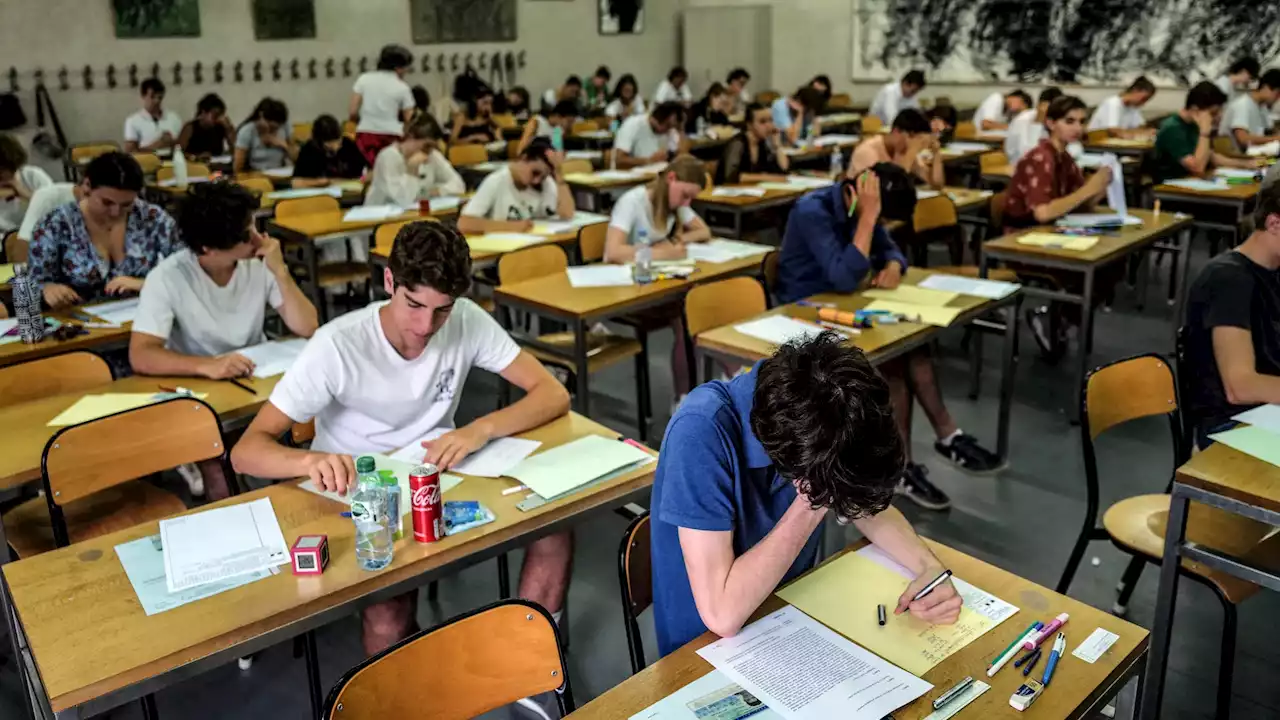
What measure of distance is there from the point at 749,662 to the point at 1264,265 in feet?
7.06

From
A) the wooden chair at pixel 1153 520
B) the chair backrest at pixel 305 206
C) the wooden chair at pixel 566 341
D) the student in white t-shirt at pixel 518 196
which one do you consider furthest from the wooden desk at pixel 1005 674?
the chair backrest at pixel 305 206

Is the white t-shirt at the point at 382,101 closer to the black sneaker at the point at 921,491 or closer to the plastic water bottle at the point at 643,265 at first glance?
the plastic water bottle at the point at 643,265

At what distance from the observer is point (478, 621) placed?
157 centimetres

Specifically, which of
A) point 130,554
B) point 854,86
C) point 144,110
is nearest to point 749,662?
point 130,554

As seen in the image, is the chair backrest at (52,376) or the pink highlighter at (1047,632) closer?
the pink highlighter at (1047,632)

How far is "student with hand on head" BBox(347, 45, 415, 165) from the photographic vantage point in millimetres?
7656

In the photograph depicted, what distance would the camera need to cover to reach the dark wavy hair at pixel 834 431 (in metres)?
1.40

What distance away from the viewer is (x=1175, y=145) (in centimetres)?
643

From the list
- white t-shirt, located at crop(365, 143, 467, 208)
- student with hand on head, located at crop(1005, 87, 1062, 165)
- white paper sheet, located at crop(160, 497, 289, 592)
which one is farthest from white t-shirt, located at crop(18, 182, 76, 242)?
student with hand on head, located at crop(1005, 87, 1062, 165)

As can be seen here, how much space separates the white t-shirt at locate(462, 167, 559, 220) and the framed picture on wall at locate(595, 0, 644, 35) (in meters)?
8.07

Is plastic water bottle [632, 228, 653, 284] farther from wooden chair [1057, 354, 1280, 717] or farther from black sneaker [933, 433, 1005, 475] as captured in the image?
wooden chair [1057, 354, 1280, 717]

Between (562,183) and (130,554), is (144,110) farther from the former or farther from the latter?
(130,554)

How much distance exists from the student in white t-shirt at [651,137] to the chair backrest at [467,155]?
3.78ft

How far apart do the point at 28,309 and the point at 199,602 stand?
6.74 feet
